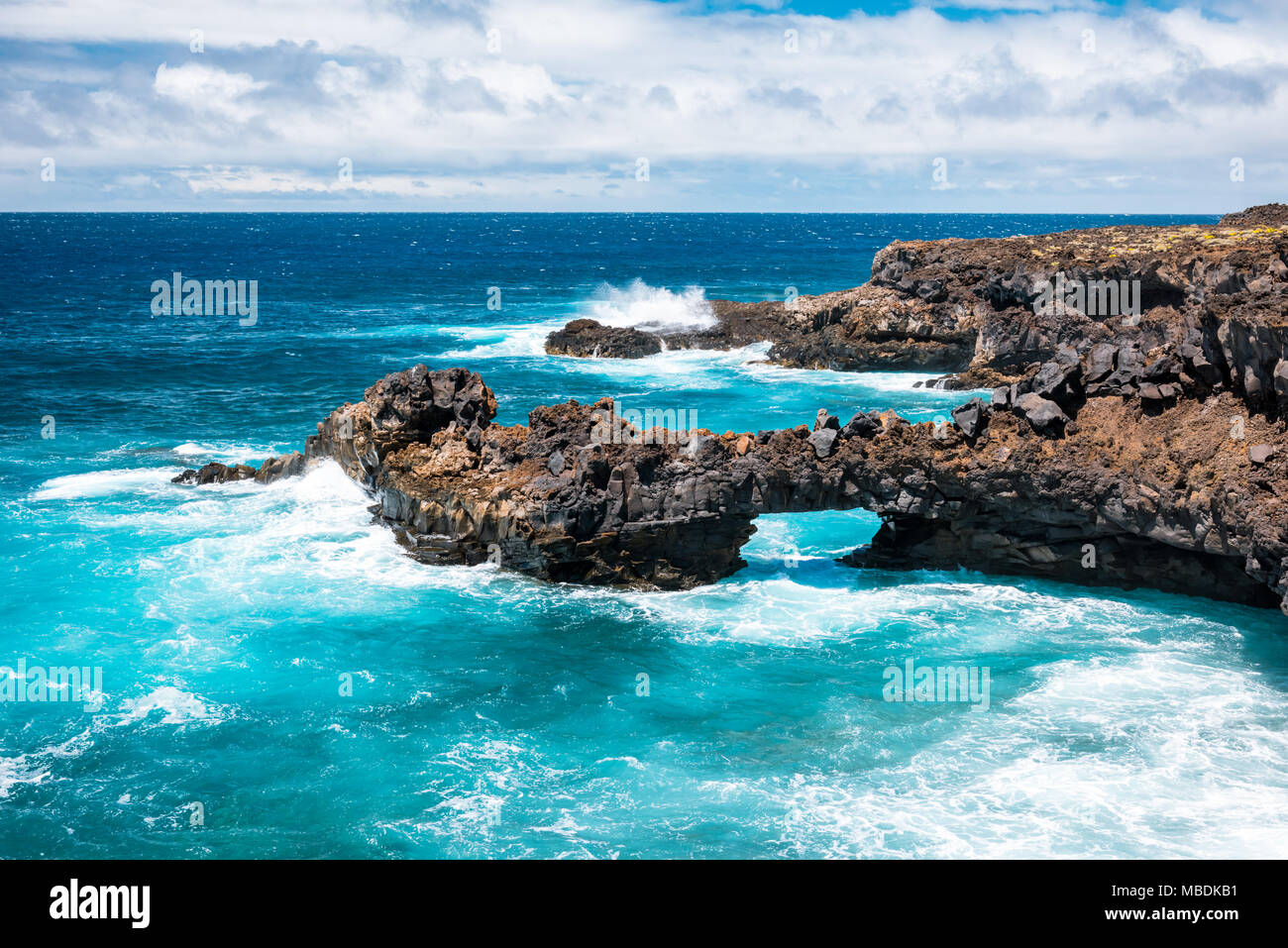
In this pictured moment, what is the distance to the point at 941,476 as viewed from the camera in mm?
29844

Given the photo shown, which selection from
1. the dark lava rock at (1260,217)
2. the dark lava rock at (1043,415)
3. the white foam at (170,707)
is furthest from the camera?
the dark lava rock at (1260,217)

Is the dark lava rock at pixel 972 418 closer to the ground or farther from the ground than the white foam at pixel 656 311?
closer to the ground

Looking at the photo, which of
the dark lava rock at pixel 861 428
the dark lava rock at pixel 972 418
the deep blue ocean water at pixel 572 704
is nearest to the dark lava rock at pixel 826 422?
the dark lava rock at pixel 861 428

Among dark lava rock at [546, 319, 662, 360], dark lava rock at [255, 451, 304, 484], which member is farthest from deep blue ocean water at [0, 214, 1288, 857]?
dark lava rock at [546, 319, 662, 360]

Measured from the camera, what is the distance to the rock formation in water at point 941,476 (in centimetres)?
2652

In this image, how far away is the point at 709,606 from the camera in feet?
100

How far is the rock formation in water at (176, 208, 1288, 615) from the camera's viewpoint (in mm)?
26516

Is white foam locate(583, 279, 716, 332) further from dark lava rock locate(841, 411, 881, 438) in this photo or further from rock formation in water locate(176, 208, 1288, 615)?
dark lava rock locate(841, 411, 881, 438)

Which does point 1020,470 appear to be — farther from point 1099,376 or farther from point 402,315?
point 402,315

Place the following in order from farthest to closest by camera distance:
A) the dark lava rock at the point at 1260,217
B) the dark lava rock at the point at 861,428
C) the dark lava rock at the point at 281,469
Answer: the dark lava rock at the point at 1260,217 → the dark lava rock at the point at 281,469 → the dark lava rock at the point at 861,428

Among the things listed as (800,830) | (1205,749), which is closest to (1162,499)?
(1205,749)

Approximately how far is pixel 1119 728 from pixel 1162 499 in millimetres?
7017

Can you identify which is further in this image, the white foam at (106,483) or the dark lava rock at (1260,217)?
the dark lava rock at (1260,217)

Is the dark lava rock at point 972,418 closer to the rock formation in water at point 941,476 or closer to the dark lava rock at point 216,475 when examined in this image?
Answer: the rock formation in water at point 941,476
